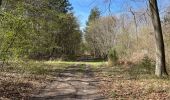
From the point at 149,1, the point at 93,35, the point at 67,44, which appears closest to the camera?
the point at 149,1

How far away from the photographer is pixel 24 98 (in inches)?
562

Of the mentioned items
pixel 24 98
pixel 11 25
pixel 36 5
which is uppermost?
pixel 36 5

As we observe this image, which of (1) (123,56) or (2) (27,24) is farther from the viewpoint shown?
(1) (123,56)

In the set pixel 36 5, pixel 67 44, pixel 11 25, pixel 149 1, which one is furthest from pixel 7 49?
pixel 67 44

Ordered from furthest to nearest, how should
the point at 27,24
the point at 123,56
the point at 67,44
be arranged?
the point at 67,44 < the point at 123,56 < the point at 27,24

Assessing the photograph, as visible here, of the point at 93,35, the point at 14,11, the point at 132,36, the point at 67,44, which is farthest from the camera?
the point at 93,35

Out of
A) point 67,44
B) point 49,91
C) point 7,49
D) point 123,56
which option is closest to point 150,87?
point 49,91

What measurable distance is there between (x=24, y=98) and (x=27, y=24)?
6.06 meters

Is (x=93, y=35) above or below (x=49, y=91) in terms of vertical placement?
above

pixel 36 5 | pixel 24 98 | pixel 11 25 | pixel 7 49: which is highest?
pixel 36 5

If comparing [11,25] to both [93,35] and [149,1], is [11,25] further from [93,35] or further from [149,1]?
[93,35]

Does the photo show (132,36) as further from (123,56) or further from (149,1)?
(149,1)

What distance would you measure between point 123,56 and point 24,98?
3248 cm

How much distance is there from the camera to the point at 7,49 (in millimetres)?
17953
